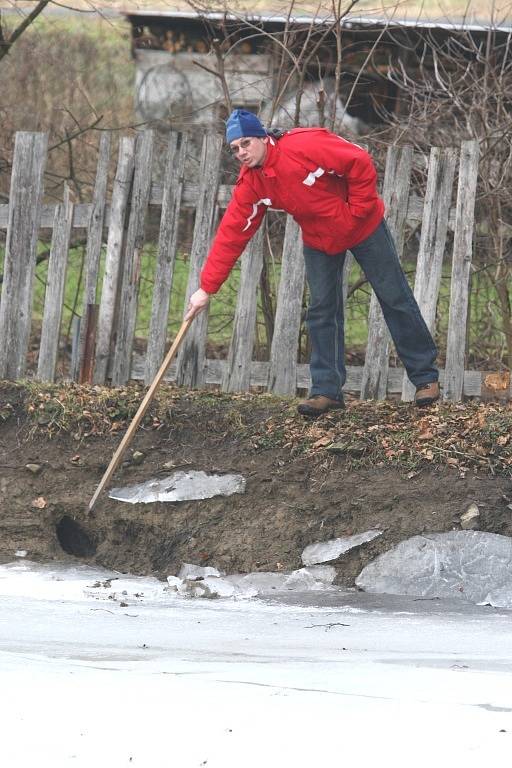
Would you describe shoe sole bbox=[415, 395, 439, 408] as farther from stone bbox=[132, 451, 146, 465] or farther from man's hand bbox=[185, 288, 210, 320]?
stone bbox=[132, 451, 146, 465]

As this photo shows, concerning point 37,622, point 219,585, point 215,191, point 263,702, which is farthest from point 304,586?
point 215,191

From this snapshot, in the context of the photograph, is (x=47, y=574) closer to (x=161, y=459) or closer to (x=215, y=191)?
(x=161, y=459)

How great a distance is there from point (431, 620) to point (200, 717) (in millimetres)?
1433

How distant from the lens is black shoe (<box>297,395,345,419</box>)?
5684mm

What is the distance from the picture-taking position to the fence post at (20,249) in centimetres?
673

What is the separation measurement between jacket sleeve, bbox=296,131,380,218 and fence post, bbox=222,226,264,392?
1146 mm

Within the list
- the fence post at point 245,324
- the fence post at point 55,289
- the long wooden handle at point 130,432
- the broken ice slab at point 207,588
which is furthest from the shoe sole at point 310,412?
the fence post at point 55,289

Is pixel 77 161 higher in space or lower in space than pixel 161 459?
higher

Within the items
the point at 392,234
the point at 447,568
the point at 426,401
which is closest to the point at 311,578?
the point at 447,568

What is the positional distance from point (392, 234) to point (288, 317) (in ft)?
2.44

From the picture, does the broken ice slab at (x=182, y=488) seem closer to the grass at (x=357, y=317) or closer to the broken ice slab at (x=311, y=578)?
the broken ice slab at (x=311, y=578)

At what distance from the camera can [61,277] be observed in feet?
22.0

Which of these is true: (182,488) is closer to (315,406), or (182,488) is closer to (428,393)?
(315,406)

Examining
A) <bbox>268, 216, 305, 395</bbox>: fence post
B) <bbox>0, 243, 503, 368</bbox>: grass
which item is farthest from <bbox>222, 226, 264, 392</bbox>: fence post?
<bbox>0, 243, 503, 368</bbox>: grass
